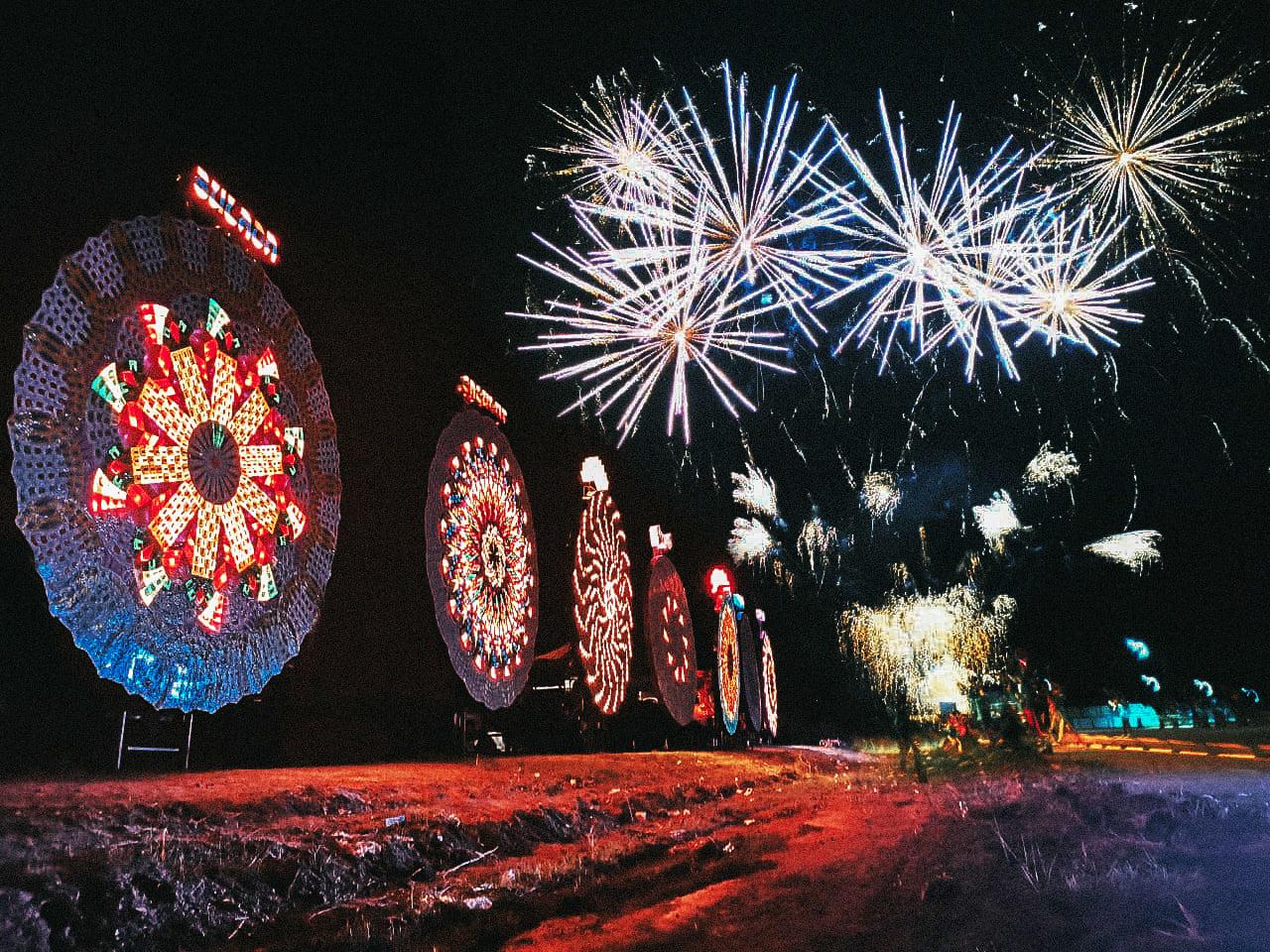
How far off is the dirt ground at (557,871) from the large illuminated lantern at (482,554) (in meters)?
1.82

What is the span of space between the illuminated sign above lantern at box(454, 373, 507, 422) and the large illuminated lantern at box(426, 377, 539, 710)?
0.01 m

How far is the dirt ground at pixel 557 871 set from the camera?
482cm

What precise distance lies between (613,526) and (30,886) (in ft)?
45.0

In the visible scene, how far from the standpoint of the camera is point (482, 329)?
14.5 m

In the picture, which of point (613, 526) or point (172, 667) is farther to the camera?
point (613, 526)

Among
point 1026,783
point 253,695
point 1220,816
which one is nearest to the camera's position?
point 253,695

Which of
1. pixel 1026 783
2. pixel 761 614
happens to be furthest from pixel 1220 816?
pixel 761 614

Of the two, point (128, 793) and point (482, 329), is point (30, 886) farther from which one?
point (482, 329)

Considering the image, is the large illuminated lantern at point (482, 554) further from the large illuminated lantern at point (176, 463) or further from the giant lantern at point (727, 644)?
the giant lantern at point (727, 644)

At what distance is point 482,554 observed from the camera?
12.5 m

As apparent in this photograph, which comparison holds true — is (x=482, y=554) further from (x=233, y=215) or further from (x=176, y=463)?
(x=176, y=463)

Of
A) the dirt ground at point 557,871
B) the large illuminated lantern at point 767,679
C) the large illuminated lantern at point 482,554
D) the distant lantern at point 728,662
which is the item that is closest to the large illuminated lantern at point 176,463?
the dirt ground at point 557,871

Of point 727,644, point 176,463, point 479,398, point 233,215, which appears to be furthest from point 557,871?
point 727,644

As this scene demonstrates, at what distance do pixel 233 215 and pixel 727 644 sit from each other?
18.5 m
